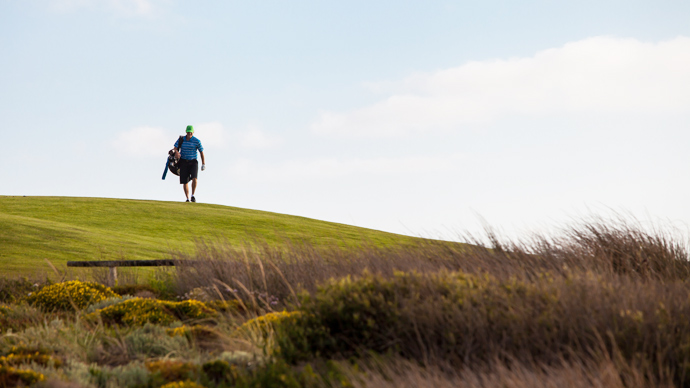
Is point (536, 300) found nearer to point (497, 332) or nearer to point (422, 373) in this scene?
point (497, 332)

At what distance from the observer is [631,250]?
25.8 feet

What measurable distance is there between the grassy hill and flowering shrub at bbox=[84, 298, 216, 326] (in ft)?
13.4

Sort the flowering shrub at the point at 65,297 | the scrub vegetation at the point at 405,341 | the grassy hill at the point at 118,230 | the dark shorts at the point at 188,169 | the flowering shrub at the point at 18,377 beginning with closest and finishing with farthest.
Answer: the scrub vegetation at the point at 405,341
the flowering shrub at the point at 18,377
the flowering shrub at the point at 65,297
the grassy hill at the point at 118,230
the dark shorts at the point at 188,169

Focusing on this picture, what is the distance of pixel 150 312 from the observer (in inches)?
246

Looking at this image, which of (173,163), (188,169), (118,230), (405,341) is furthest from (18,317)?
(173,163)

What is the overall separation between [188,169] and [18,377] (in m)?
18.9

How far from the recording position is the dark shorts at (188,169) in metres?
22.3

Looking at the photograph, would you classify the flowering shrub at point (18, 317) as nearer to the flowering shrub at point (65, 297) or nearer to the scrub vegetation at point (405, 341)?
the flowering shrub at point (65, 297)

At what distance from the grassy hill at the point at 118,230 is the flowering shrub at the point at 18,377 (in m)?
6.39

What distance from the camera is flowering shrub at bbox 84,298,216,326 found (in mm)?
6156

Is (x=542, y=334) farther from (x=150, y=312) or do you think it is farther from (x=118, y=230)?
(x=118, y=230)

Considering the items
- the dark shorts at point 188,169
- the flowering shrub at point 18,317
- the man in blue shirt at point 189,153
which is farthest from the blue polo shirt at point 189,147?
the flowering shrub at point 18,317

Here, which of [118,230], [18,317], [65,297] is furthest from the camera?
[118,230]

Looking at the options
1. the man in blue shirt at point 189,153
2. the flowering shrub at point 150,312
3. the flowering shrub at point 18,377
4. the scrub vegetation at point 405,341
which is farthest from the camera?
the man in blue shirt at point 189,153
